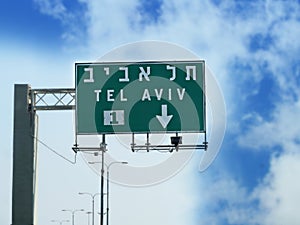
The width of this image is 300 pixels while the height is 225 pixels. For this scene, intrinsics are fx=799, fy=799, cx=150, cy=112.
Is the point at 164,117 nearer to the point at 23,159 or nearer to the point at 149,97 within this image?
the point at 149,97

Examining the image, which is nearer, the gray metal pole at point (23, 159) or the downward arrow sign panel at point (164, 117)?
the downward arrow sign panel at point (164, 117)

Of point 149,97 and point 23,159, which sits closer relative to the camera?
point 149,97

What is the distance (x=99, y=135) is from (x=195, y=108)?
3.07m

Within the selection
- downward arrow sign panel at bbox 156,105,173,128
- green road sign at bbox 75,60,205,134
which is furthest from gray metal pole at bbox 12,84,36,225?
downward arrow sign panel at bbox 156,105,173,128

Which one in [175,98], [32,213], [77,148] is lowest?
[32,213]

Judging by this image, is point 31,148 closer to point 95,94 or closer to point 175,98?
point 95,94

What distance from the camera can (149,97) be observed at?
2441 cm

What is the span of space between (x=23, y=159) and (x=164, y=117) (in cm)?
496

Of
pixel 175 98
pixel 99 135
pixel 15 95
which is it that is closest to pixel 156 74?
pixel 175 98

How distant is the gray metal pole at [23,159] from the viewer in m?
25.8

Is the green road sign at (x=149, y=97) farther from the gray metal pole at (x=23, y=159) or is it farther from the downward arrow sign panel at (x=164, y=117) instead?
the gray metal pole at (x=23, y=159)

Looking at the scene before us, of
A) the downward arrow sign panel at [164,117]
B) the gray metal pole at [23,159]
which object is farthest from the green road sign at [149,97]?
the gray metal pole at [23,159]

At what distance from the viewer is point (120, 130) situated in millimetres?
24422

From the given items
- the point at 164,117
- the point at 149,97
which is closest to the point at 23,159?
the point at 149,97
